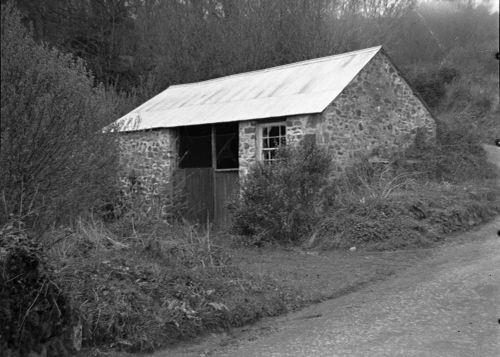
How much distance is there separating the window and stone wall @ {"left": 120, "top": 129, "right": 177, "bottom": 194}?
129 inches

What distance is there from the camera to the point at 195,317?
574cm

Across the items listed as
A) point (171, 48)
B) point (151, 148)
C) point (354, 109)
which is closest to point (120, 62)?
point (171, 48)

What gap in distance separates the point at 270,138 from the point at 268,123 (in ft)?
1.26

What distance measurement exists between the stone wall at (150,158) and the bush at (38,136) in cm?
857

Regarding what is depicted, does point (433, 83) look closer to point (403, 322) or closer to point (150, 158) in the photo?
point (150, 158)

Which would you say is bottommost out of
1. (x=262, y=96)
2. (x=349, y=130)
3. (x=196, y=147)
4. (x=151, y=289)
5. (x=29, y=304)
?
(x=151, y=289)

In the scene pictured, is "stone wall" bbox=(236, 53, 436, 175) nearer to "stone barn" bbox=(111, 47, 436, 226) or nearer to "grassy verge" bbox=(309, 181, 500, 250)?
"stone barn" bbox=(111, 47, 436, 226)

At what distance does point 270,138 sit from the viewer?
43.1ft

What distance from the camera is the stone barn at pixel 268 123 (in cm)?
1247

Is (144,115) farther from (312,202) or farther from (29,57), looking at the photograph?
(29,57)

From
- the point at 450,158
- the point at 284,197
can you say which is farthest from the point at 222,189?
the point at 450,158

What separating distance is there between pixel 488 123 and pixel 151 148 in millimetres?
12788

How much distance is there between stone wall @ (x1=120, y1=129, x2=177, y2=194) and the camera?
1516cm

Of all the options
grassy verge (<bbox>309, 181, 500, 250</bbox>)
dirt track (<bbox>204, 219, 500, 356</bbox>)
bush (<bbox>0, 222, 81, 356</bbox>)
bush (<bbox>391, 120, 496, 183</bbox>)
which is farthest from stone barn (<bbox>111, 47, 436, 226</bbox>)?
bush (<bbox>0, 222, 81, 356</bbox>)
